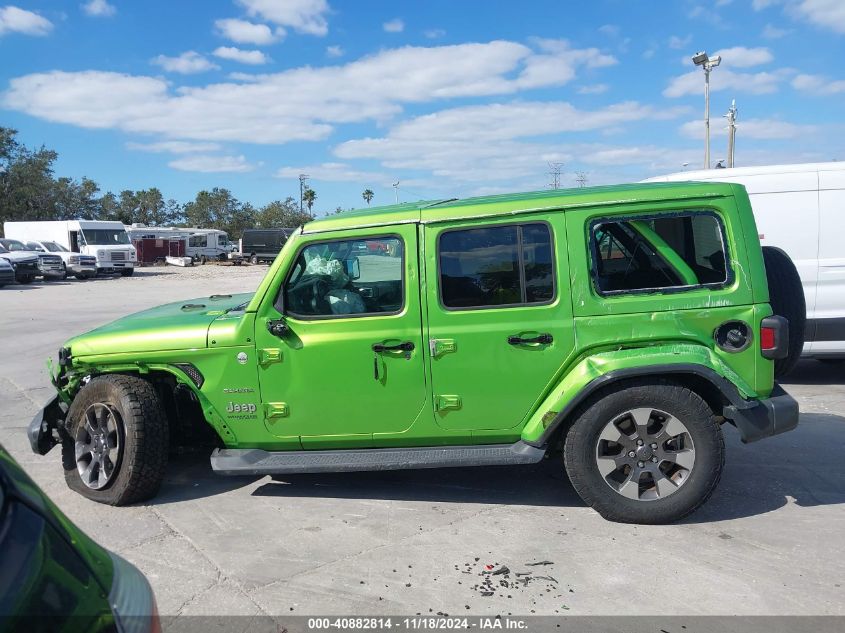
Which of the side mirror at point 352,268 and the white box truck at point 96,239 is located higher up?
the white box truck at point 96,239

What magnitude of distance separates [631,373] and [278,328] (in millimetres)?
2096

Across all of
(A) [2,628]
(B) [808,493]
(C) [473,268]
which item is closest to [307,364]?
(C) [473,268]

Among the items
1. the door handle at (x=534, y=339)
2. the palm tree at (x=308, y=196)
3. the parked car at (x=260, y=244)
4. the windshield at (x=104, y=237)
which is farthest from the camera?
the palm tree at (x=308, y=196)

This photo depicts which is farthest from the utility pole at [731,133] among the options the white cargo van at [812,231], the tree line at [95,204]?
the tree line at [95,204]

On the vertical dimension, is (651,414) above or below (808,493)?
above

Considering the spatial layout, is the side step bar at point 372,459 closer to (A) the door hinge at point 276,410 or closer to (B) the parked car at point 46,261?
(A) the door hinge at point 276,410

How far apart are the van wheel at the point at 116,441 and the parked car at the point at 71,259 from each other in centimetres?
2757

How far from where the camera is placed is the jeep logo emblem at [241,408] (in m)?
4.22

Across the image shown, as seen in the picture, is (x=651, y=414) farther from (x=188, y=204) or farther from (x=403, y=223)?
(x=188, y=204)

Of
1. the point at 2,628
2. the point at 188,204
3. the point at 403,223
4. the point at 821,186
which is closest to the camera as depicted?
the point at 2,628

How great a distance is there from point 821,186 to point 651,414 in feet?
14.9

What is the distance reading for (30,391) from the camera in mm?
7898

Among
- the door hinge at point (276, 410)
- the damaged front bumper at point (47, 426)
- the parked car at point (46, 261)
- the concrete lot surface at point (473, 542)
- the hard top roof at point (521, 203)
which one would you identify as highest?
the parked car at point (46, 261)

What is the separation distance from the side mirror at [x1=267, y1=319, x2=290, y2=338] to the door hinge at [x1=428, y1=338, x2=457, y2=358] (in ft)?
2.92
